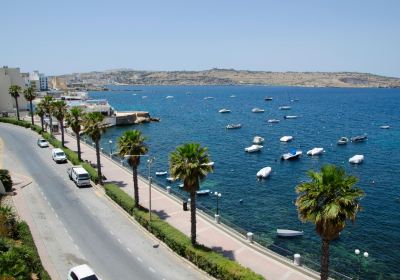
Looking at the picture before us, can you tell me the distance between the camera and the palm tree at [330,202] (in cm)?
2331

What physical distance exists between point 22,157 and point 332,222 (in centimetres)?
5911

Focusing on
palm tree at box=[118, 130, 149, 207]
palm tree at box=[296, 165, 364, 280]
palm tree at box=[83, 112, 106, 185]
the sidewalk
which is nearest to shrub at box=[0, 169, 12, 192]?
palm tree at box=[83, 112, 106, 185]

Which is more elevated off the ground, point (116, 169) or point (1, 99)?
point (1, 99)

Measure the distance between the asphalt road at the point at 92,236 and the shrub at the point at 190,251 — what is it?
72 centimetres

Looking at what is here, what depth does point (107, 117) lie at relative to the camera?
460 feet

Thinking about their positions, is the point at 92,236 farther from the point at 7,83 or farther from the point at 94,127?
the point at 7,83

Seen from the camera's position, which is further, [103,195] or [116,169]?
[116,169]

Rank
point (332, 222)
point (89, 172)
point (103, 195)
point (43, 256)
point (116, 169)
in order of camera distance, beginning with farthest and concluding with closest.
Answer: point (116, 169) < point (89, 172) < point (103, 195) < point (43, 256) < point (332, 222)

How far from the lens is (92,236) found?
1480 inches

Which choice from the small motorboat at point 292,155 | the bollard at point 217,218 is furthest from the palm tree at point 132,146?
the small motorboat at point 292,155

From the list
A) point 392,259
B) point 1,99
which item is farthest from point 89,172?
point 1,99

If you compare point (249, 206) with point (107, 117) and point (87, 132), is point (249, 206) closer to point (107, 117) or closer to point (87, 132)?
point (87, 132)

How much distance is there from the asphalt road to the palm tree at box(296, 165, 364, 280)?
1099 centimetres

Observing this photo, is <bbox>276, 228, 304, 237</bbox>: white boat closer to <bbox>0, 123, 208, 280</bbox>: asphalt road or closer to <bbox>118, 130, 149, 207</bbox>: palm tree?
<bbox>0, 123, 208, 280</bbox>: asphalt road
